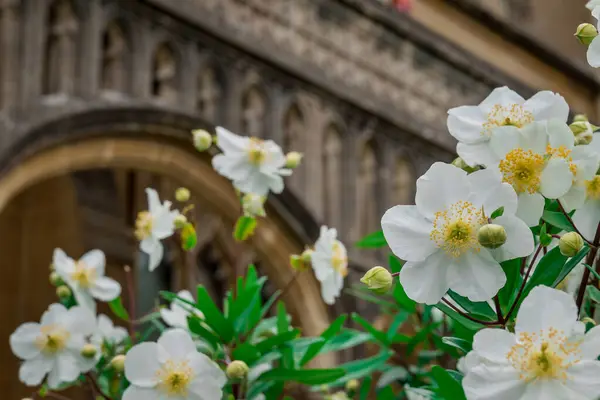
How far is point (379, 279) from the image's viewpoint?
1.89 feet

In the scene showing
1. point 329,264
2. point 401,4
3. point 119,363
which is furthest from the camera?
point 401,4

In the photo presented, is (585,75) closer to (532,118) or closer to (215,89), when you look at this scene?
(215,89)

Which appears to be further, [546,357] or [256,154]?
[256,154]

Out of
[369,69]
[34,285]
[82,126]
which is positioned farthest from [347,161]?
[34,285]

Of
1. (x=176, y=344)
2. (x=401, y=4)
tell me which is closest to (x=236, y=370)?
(x=176, y=344)

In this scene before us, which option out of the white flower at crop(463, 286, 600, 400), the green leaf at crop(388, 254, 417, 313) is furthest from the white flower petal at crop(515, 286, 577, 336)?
the green leaf at crop(388, 254, 417, 313)

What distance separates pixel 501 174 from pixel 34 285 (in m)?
3.86

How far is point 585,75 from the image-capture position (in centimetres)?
530

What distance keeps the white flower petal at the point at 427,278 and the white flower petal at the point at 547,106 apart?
0.40 feet

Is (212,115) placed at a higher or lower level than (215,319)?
higher

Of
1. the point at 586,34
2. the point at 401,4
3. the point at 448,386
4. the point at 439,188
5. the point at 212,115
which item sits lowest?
the point at 448,386

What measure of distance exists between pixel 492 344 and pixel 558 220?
12cm

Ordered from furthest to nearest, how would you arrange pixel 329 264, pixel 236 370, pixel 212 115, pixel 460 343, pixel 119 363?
pixel 212 115 < pixel 329 264 < pixel 119 363 < pixel 236 370 < pixel 460 343

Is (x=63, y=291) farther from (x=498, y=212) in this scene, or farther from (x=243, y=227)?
(x=498, y=212)
